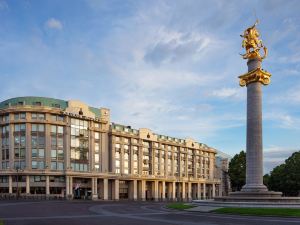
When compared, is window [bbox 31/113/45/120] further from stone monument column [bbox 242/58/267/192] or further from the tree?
the tree

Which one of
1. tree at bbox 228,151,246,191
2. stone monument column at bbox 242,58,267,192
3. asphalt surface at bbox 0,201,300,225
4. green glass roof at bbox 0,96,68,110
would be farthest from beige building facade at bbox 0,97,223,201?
asphalt surface at bbox 0,201,300,225

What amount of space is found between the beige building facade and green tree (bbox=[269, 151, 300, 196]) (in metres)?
44.9

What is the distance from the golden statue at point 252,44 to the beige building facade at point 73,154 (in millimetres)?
67216

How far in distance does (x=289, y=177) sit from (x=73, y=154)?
6717cm

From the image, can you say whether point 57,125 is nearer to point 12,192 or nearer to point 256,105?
point 12,192

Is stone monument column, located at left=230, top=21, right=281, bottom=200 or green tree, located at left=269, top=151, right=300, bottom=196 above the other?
stone monument column, located at left=230, top=21, right=281, bottom=200

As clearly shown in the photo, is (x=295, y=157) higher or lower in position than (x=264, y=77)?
lower

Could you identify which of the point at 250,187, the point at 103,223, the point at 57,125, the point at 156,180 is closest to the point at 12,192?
the point at 57,125

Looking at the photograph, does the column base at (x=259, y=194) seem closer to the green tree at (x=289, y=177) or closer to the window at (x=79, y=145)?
the green tree at (x=289, y=177)

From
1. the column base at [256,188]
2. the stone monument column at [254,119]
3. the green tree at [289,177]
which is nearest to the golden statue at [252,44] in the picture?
the stone monument column at [254,119]

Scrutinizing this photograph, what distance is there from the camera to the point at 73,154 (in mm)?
120625

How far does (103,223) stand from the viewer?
32.2m

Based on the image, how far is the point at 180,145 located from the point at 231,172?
3106 cm

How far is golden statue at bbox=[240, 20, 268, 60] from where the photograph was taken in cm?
6238
